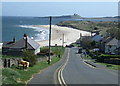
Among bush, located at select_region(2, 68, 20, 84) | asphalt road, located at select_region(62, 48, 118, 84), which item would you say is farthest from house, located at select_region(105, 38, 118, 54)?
bush, located at select_region(2, 68, 20, 84)

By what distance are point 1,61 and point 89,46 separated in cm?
5956

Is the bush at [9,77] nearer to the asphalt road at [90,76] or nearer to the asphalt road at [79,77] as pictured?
the asphalt road at [79,77]

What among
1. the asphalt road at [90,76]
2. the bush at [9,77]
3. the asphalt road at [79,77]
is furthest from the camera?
the asphalt road at [90,76]

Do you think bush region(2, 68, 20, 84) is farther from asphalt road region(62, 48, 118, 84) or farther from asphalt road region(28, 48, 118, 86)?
asphalt road region(62, 48, 118, 84)

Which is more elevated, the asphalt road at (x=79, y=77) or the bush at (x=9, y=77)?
the bush at (x=9, y=77)

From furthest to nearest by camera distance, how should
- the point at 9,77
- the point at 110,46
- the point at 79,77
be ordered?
the point at 110,46 → the point at 79,77 → the point at 9,77

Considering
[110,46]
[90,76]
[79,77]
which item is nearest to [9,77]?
[79,77]

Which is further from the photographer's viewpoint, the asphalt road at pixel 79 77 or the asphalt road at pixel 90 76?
the asphalt road at pixel 90 76

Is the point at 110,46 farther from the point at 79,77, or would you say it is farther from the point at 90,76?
the point at 79,77

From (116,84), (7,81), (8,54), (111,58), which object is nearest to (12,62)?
(7,81)

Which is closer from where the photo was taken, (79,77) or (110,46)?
(79,77)

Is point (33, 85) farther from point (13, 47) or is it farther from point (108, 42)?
point (108, 42)

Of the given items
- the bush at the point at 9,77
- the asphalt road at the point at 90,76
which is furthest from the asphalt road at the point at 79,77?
the bush at the point at 9,77

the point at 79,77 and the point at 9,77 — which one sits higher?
the point at 9,77
